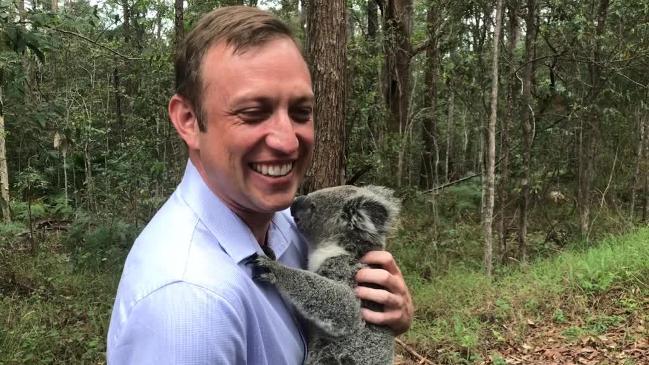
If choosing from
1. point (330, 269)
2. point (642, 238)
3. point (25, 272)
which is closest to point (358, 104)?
point (642, 238)

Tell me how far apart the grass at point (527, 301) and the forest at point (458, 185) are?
0.9 inches

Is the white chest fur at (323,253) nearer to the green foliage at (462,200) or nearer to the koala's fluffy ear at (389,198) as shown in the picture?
the koala's fluffy ear at (389,198)

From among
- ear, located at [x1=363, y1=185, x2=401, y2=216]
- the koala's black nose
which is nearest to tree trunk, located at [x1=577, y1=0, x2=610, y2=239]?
ear, located at [x1=363, y1=185, x2=401, y2=216]

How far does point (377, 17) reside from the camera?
12.4 metres

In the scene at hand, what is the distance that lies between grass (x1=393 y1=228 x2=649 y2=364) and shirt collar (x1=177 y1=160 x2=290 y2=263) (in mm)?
4529

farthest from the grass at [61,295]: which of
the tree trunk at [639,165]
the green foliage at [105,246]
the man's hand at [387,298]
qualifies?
the tree trunk at [639,165]

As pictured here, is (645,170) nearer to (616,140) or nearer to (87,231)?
(616,140)

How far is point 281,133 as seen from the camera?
4.71 feet

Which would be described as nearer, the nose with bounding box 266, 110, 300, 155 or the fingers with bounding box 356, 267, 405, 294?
the nose with bounding box 266, 110, 300, 155

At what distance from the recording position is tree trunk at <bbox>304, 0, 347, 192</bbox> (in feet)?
15.6

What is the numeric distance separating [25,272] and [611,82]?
31.7ft

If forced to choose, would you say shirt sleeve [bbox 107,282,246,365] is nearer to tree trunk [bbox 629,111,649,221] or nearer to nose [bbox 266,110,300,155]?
nose [bbox 266,110,300,155]

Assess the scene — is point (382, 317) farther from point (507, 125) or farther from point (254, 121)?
point (507, 125)

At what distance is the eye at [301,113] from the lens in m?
1.48
